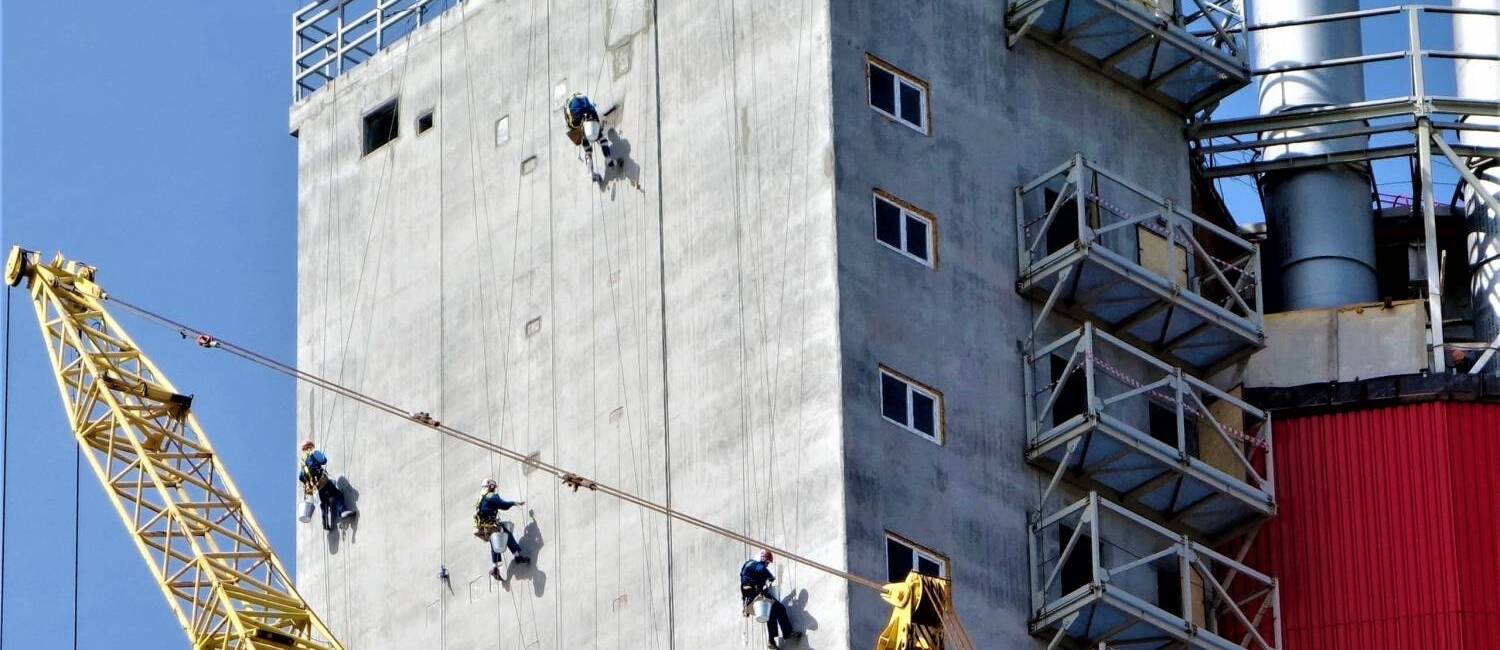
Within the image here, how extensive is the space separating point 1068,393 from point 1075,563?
13.3ft

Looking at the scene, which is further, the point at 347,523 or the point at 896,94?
the point at 347,523

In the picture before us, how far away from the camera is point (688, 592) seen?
7206cm

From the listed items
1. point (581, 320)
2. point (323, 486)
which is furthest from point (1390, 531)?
point (323, 486)

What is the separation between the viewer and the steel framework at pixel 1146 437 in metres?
73.8

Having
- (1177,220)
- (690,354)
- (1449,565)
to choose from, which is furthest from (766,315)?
(1449,565)

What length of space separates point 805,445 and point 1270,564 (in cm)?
1502

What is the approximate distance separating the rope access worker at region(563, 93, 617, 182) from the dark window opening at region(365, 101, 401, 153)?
9.05 meters

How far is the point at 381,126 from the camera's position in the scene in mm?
86438

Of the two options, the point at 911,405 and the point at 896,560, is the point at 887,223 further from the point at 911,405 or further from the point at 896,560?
the point at 896,560

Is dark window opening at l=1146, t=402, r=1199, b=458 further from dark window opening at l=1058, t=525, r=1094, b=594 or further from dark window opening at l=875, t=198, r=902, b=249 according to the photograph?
dark window opening at l=875, t=198, r=902, b=249

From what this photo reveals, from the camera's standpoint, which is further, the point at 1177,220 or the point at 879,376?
the point at 1177,220

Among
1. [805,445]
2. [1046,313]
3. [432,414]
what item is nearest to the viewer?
[805,445]

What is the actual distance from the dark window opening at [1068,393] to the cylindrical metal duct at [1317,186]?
13.3 m

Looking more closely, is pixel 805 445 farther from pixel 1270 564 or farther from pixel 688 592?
pixel 1270 564
